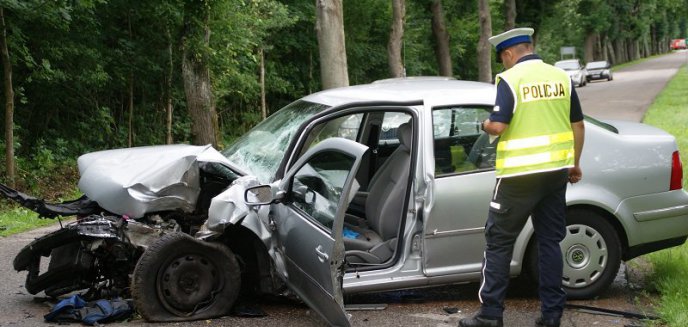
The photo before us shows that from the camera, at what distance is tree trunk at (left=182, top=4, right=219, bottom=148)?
51.1 feet

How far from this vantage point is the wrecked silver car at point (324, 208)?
5.45 m

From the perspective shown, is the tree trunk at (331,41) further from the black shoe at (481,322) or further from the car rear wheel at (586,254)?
the black shoe at (481,322)

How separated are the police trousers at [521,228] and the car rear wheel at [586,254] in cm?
74

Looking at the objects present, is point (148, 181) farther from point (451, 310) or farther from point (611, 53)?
point (611, 53)

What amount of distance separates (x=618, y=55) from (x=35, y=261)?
8676cm

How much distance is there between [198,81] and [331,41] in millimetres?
3597

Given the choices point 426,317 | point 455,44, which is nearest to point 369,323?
point 426,317

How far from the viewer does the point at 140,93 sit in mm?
20156

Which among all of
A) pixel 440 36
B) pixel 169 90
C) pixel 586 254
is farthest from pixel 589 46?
pixel 586 254

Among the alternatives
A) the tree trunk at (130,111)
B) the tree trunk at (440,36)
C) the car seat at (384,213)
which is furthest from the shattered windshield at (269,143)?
the tree trunk at (440,36)

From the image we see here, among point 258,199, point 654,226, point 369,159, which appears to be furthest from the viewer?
point 369,159

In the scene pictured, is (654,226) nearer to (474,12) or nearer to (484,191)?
(484,191)

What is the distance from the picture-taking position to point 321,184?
5363mm

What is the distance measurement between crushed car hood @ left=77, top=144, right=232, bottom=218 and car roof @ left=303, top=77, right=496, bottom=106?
997 mm
